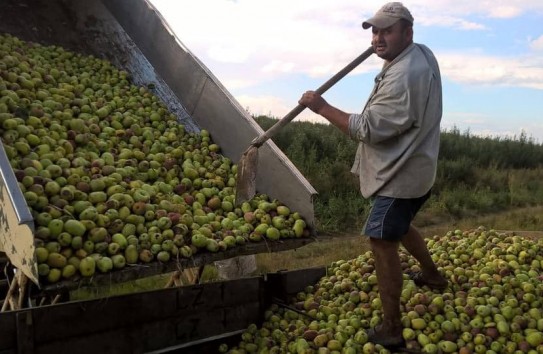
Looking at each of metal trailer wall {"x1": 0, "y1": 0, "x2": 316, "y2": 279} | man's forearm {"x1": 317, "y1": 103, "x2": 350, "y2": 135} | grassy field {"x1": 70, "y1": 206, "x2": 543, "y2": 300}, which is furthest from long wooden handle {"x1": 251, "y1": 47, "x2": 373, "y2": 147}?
grassy field {"x1": 70, "y1": 206, "x2": 543, "y2": 300}

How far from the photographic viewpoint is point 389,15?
3.53 m

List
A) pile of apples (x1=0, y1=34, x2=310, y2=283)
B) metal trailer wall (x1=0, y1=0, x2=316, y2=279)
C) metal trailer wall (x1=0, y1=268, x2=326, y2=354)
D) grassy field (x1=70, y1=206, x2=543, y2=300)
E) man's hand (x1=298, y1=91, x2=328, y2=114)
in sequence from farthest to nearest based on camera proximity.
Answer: grassy field (x1=70, y1=206, x2=543, y2=300) → metal trailer wall (x1=0, y1=0, x2=316, y2=279) → man's hand (x1=298, y1=91, x2=328, y2=114) → pile of apples (x1=0, y1=34, x2=310, y2=283) → metal trailer wall (x1=0, y1=268, x2=326, y2=354)

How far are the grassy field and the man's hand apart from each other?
2287mm

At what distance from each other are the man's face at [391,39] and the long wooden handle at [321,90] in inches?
21.1

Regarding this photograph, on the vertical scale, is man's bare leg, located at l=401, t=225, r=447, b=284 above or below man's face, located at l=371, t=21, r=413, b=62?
below

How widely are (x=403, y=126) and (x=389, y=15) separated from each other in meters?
0.69

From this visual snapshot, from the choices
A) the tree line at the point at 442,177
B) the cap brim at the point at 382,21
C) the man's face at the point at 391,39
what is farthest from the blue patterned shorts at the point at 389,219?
the tree line at the point at 442,177

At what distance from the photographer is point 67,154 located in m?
4.05

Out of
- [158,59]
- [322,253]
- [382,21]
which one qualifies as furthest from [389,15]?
[322,253]

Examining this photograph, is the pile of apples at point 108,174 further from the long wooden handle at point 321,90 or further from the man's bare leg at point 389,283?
the man's bare leg at point 389,283

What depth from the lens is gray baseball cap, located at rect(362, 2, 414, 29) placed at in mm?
3527

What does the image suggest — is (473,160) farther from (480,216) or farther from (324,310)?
(324,310)

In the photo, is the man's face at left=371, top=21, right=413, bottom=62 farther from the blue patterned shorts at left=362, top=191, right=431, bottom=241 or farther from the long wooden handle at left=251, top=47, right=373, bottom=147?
the blue patterned shorts at left=362, top=191, right=431, bottom=241

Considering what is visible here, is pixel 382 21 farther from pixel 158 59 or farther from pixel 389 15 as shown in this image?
pixel 158 59
